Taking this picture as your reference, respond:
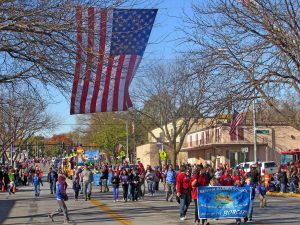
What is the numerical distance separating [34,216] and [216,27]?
9488 mm

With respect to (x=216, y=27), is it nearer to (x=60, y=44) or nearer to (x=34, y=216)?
(x=60, y=44)

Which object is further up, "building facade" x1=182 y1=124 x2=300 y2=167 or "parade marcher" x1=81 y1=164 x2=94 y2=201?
"building facade" x1=182 y1=124 x2=300 y2=167

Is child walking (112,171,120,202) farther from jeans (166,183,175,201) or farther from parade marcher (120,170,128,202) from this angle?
jeans (166,183,175,201)

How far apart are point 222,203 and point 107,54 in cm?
516

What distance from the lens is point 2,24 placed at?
1409 centimetres

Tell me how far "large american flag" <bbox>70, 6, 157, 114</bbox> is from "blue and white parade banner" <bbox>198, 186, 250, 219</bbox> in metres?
3.53

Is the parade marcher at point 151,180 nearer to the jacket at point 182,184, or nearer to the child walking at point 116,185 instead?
the child walking at point 116,185

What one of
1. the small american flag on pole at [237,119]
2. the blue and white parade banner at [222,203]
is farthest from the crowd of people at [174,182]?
the small american flag on pole at [237,119]

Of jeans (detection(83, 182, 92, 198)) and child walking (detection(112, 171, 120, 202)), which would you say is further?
jeans (detection(83, 182, 92, 198))

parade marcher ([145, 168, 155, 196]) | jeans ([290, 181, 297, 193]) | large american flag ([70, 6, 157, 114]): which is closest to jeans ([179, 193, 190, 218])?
large american flag ([70, 6, 157, 114])

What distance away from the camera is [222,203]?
15367mm

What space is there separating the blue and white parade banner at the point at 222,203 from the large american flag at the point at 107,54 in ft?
11.6

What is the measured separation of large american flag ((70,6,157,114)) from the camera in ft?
47.0

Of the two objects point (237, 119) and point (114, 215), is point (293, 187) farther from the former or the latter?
point (114, 215)
